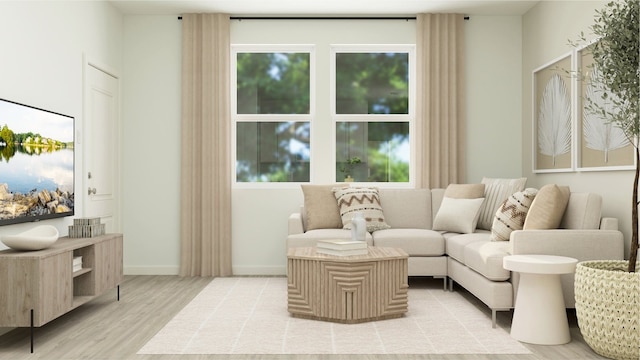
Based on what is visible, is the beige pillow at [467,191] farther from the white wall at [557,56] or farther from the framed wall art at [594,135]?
the framed wall art at [594,135]

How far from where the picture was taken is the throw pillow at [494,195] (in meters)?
5.14

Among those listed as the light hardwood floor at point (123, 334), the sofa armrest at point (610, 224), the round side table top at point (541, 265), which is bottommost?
the light hardwood floor at point (123, 334)

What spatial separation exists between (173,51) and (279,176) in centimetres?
174

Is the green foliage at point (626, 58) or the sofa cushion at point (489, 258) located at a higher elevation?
the green foliage at point (626, 58)

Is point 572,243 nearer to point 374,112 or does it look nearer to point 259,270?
point 374,112

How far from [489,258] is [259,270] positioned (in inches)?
112

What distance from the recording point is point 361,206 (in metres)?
5.52

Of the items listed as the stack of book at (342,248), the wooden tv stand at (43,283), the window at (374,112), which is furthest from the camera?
the window at (374,112)

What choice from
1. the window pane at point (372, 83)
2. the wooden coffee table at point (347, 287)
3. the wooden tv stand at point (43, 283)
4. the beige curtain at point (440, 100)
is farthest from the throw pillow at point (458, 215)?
the wooden tv stand at point (43, 283)

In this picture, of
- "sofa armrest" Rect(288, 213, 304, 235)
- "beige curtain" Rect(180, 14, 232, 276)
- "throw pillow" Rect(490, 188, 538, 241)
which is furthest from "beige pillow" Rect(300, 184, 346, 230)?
"throw pillow" Rect(490, 188, 538, 241)

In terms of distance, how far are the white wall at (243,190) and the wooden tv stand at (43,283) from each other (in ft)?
6.36

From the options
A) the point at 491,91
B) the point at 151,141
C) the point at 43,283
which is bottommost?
the point at 43,283

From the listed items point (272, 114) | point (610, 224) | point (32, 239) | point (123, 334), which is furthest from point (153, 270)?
point (610, 224)

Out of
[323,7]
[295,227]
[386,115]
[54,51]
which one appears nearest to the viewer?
[54,51]
